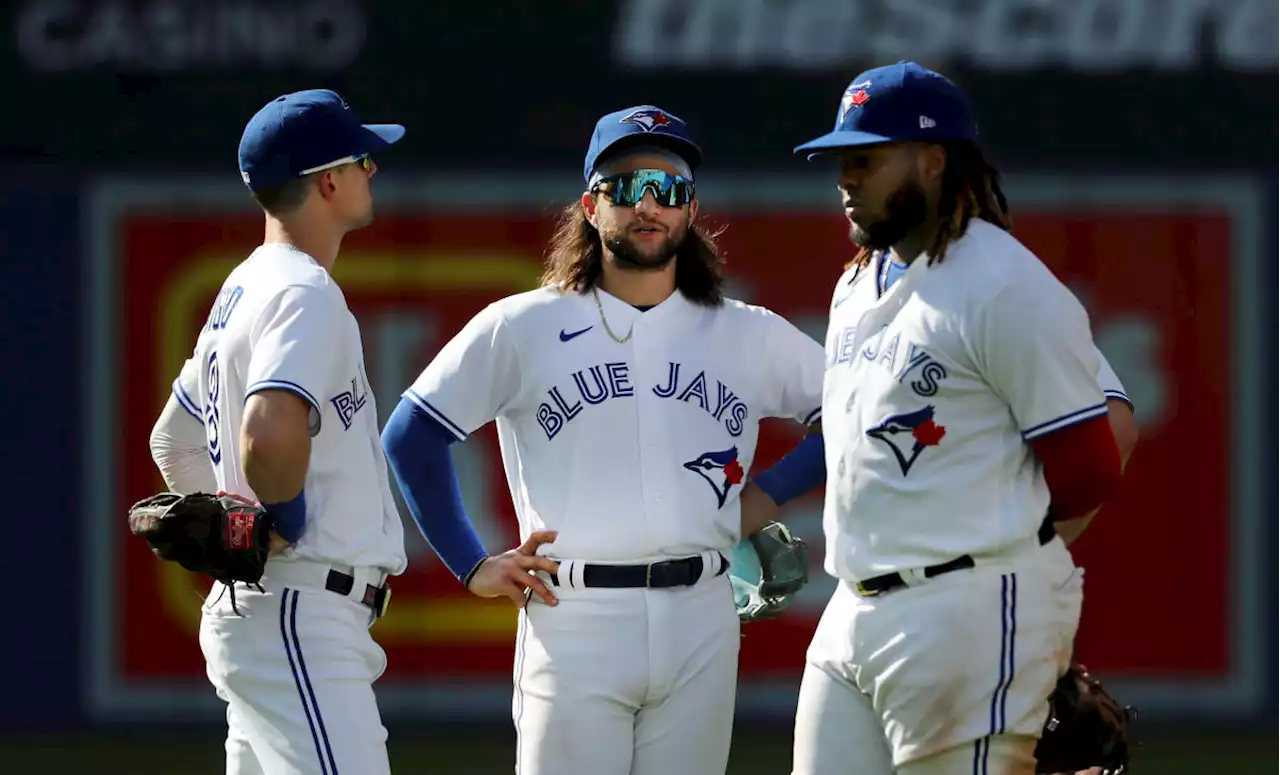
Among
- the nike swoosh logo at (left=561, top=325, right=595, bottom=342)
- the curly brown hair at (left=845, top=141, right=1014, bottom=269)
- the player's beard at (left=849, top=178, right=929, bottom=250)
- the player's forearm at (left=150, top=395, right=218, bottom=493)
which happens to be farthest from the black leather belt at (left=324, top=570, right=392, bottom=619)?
the curly brown hair at (left=845, top=141, right=1014, bottom=269)

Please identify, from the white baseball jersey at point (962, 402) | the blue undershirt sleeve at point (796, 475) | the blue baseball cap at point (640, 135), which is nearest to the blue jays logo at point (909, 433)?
the white baseball jersey at point (962, 402)

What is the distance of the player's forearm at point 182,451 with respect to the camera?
4.36m

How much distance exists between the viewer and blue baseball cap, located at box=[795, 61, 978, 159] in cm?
384

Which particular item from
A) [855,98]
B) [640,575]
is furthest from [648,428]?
[855,98]

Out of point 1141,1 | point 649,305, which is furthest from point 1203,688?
point 649,305

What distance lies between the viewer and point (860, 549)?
3811 millimetres

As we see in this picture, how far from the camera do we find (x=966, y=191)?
3.89 metres

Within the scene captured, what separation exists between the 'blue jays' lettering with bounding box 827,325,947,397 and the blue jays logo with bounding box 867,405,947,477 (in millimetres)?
43

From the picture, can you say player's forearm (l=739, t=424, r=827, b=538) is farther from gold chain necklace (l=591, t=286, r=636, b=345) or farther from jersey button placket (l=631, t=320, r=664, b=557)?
gold chain necklace (l=591, t=286, r=636, b=345)

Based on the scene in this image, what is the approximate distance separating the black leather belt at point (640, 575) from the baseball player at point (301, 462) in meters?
0.39

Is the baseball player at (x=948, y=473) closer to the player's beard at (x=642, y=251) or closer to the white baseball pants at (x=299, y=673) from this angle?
the player's beard at (x=642, y=251)

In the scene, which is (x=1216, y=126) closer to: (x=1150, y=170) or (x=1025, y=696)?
(x=1150, y=170)

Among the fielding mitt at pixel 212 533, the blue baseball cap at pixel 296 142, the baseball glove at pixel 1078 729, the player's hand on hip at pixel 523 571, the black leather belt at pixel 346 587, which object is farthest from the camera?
the player's hand on hip at pixel 523 571

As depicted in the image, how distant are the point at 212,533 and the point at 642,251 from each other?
104 centimetres
